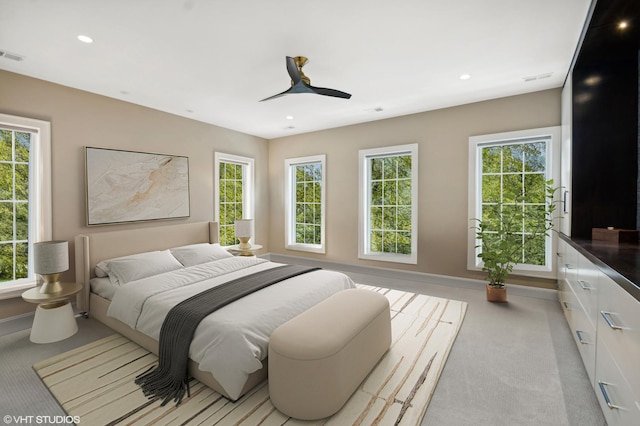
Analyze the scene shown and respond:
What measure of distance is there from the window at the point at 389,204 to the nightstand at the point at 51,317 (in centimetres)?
384

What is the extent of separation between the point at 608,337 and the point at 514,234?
2235 mm

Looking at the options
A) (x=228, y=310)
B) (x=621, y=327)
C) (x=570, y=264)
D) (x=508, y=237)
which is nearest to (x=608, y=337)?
(x=621, y=327)

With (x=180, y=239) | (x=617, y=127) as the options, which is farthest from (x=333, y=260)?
(x=617, y=127)

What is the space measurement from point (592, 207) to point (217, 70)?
3.97m

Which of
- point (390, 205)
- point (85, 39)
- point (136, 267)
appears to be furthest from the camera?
point (390, 205)

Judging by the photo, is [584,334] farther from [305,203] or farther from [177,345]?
[305,203]

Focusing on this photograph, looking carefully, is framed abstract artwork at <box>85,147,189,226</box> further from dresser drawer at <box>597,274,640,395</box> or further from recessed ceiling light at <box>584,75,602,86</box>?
recessed ceiling light at <box>584,75,602,86</box>

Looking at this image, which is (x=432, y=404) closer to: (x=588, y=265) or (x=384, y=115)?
(x=588, y=265)

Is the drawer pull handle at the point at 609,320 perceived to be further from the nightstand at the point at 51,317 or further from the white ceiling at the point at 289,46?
the nightstand at the point at 51,317

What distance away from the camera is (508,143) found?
3.90 metres

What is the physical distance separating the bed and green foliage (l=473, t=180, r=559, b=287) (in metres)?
1.84

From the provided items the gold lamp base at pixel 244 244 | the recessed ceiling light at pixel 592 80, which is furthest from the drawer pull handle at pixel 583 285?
the gold lamp base at pixel 244 244

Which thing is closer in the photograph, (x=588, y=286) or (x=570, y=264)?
(x=588, y=286)

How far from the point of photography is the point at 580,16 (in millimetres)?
2182
